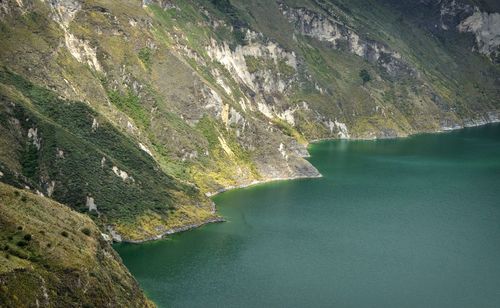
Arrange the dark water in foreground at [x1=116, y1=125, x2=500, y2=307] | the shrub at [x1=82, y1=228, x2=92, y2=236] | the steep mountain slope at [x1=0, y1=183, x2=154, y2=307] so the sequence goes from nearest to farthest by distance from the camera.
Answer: the steep mountain slope at [x1=0, y1=183, x2=154, y2=307] → the shrub at [x1=82, y1=228, x2=92, y2=236] → the dark water in foreground at [x1=116, y1=125, x2=500, y2=307]

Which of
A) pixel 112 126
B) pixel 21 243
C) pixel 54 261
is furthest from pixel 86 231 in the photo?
pixel 112 126

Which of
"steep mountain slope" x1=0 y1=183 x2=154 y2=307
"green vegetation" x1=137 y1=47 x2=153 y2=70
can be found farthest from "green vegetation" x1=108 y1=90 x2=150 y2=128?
"steep mountain slope" x1=0 y1=183 x2=154 y2=307

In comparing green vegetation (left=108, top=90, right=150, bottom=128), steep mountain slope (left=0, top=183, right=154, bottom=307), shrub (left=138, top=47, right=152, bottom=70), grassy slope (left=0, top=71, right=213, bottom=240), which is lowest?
steep mountain slope (left=0, top=183, right=154, bottom=307)

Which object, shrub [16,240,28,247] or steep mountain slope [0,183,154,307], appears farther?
shrub [16,240,28,247]

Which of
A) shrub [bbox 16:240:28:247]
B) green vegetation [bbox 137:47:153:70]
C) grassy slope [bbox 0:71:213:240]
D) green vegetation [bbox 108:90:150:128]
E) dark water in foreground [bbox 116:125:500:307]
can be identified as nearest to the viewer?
shrub [bbox 16:240:28:247]

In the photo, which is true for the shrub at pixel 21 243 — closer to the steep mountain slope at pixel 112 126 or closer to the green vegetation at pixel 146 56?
the steep mountain slope at pixel 112 126

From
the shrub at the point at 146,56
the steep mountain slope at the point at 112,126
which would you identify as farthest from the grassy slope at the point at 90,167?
the shrub at the point at 146,56

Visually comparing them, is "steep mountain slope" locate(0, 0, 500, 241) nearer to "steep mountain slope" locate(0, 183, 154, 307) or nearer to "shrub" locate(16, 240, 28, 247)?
"steep mountain slope" locate(0, 183, 154, 307)
